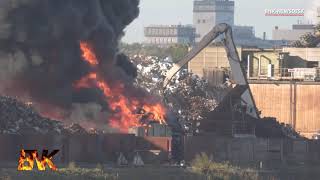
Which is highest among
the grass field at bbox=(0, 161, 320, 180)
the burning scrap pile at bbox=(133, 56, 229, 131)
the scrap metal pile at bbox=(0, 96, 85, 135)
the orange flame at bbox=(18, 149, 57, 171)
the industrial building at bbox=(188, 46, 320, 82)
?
the industrial building at bbox=(188, 46, 320, 82)

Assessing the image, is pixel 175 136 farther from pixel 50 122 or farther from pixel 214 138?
pixel 50 122

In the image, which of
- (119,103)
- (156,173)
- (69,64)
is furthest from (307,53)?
(156,173)

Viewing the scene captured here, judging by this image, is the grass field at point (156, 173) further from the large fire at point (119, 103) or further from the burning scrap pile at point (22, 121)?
the burning scrap pile at point (22, 121)

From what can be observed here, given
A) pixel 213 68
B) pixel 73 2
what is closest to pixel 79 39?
pixel 73 2

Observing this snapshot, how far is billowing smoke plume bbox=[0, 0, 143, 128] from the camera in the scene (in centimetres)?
7619

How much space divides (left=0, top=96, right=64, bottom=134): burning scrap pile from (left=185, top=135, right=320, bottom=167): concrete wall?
1114 cm

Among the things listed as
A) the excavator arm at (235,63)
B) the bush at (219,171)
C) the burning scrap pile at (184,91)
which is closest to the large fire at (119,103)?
the bush at (219,171)

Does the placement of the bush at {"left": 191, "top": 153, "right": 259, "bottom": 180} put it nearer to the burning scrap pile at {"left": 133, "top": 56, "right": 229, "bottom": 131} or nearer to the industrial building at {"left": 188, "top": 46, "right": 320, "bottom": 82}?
the burning scrap pile at {"left": 133, "top": 56, "right": 229, "bottom": 131}

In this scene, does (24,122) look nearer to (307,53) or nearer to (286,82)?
(286,82)

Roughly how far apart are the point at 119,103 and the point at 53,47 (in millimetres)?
7162

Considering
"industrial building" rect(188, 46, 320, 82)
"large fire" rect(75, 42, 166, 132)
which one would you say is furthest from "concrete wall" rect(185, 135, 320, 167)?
"industrial building" rect(188, 46, 320, 82)

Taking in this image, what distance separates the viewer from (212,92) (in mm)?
116438

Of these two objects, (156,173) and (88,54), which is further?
(88,54)

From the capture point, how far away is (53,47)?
77.4 metres
